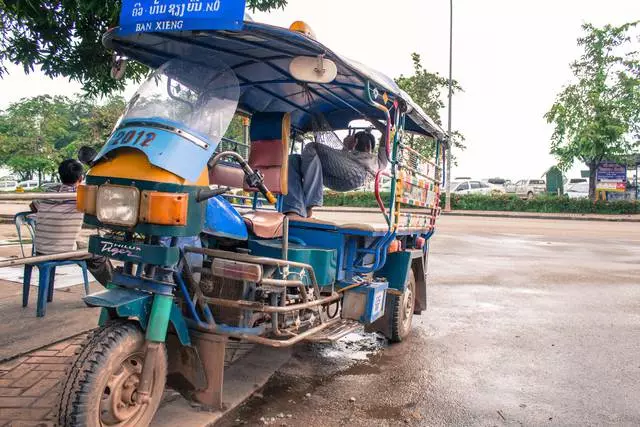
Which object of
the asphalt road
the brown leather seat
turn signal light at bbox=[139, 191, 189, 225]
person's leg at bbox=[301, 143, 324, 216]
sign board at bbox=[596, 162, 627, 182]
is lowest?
the asphalt road

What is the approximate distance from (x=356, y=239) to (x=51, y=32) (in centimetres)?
399

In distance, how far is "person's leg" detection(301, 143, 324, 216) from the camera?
5.02 metres

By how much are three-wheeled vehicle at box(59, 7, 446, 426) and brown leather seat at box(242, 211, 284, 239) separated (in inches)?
0.6

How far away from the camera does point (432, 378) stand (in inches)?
172

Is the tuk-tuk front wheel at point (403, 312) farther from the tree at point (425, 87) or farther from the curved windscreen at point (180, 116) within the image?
the tree at point (425, 87)

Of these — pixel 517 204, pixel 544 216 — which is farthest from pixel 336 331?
pixel 517 204

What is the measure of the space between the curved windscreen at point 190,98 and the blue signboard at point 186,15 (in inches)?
12.3

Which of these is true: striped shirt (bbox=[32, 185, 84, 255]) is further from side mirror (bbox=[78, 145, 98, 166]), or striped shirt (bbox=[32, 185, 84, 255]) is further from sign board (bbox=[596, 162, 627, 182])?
sign board (bbox=[596, 162, 627, 182])

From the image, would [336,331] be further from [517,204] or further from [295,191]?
[517,204]

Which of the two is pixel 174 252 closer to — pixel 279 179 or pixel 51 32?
pixel 279 179

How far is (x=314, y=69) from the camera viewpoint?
344 centimetres

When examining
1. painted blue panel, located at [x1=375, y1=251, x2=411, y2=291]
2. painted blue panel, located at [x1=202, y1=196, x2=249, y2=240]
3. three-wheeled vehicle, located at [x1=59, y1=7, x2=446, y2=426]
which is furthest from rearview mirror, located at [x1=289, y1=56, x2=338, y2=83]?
painted blue panel, located at [x1=375, y1=251, x2=411, y2=291]

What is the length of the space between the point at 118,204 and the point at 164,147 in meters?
0.39

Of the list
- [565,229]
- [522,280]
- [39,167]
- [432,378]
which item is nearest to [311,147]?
[432,378]
